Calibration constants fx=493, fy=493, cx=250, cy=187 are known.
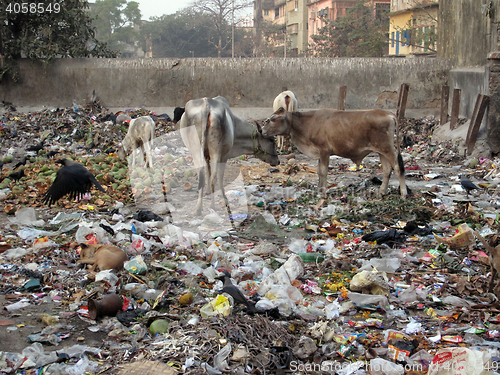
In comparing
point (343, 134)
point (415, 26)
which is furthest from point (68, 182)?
point (415, 26)

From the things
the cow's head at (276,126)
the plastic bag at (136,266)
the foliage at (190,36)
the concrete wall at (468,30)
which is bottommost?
the plastic bag at (136,266)

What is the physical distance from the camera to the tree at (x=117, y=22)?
49719mm

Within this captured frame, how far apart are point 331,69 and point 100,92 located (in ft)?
20.3

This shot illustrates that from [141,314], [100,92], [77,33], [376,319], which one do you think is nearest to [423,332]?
[376,319]

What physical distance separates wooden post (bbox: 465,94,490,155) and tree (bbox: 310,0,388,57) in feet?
64.4

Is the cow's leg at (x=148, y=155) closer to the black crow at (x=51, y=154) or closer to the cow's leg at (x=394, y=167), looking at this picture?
the black crow at (x=51, y=154)

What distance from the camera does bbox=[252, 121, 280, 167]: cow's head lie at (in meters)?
7.63

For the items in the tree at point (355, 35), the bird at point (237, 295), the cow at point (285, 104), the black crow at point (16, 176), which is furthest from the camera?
the tree at point (355, 35)

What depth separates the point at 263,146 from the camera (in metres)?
7.73

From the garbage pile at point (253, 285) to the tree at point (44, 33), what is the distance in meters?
7.21

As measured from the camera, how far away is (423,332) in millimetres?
3570

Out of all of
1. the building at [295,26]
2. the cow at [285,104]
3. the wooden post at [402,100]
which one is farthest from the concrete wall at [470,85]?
the building at [295,26]

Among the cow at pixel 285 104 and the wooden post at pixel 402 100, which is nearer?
the cow at pixel 285 104

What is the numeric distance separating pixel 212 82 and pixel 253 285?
31.4 ft
